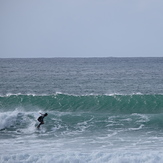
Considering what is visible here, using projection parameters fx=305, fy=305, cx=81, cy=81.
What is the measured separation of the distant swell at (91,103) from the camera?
2288 cm

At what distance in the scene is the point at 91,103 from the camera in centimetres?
2400

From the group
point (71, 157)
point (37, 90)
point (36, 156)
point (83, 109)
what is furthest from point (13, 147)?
point (37, 90)

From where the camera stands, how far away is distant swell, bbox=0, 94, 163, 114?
22.9 metres

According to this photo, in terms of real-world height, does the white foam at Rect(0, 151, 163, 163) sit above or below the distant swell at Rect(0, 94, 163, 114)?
below

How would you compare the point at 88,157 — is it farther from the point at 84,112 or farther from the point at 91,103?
the point at 91,103

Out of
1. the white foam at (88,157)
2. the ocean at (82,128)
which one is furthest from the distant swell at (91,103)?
the white foam at (88,157)

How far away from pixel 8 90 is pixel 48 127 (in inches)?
543

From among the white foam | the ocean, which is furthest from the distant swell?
the white foam

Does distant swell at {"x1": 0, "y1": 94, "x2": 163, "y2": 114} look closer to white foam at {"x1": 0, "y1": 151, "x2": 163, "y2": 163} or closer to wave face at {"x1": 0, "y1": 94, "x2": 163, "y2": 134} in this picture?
wave face at {"x1": 0, "y1": 94, "x2": 163, "y2": 134}

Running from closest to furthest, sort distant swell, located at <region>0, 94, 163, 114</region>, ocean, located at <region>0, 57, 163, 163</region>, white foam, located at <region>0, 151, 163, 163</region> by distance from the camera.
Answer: white foam, located at <region>0, 151, 163, 163</region>
ocean, located at <region>0, 57, 163, 163</region>
distant swell, located at <region>0, 94, 163, 114</region>

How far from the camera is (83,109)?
75.8ft

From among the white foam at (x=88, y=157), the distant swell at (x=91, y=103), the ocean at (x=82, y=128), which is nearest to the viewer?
the white foam at (x=88, y=157)

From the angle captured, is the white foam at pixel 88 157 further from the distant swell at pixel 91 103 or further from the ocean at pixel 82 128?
the distant swell at pixel 91 103

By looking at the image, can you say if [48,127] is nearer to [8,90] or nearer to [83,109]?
[83,109]
